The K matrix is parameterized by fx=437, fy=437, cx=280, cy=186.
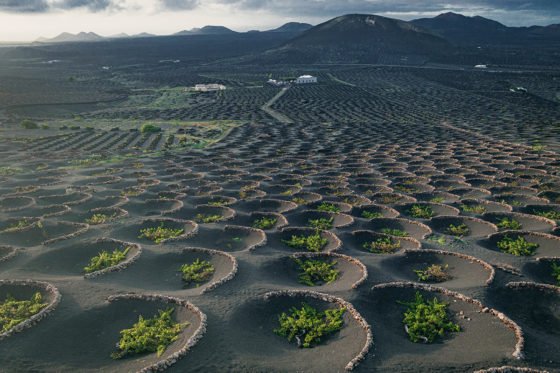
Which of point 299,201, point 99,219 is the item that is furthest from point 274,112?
point 99,219

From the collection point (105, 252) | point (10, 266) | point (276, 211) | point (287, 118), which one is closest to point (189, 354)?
point (105, 252)

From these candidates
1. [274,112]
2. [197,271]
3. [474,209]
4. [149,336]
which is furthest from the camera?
[274,112]

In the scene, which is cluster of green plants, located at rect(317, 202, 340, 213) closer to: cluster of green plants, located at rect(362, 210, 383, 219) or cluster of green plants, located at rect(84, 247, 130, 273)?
cluster of green plants, located at rect(362, 210, 383, 219)

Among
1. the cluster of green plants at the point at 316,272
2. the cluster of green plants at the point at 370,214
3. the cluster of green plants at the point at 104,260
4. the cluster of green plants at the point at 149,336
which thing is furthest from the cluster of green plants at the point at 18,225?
the cluster of green plants at the point at 370,214

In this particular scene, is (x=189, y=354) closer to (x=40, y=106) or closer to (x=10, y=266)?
(x=10, y=266)

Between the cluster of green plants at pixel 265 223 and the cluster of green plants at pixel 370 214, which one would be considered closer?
the cluster of green plants at pixel 265 223

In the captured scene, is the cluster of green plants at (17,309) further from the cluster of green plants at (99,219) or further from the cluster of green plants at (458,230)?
the cluster of green plants at (458,230)

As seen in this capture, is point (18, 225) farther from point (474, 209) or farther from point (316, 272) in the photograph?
point (474, 209)
